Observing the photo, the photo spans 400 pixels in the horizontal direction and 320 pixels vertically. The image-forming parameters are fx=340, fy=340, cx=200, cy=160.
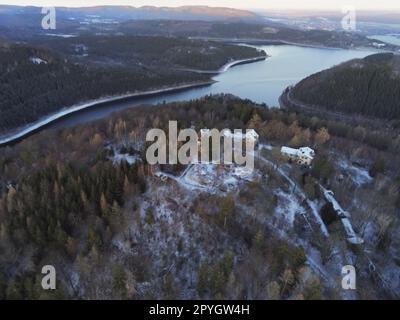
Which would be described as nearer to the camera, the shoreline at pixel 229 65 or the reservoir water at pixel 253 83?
the reservoir water at pixel 253 83

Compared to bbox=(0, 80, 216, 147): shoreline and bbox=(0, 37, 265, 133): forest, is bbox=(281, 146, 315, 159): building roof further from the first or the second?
bbox=(0, 37, 265, 133): forest

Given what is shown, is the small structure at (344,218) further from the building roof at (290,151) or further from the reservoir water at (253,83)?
the reservoir water at (253,83)

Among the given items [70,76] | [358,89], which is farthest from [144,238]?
[358,89]

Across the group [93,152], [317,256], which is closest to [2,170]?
[93,152]

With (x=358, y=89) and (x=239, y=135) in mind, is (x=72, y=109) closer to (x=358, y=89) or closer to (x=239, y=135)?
(x=239, y=135)

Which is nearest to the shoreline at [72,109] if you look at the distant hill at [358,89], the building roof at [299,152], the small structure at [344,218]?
the distant hill at [358,89]

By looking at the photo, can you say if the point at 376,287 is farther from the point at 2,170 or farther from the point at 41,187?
the point at 2,170
